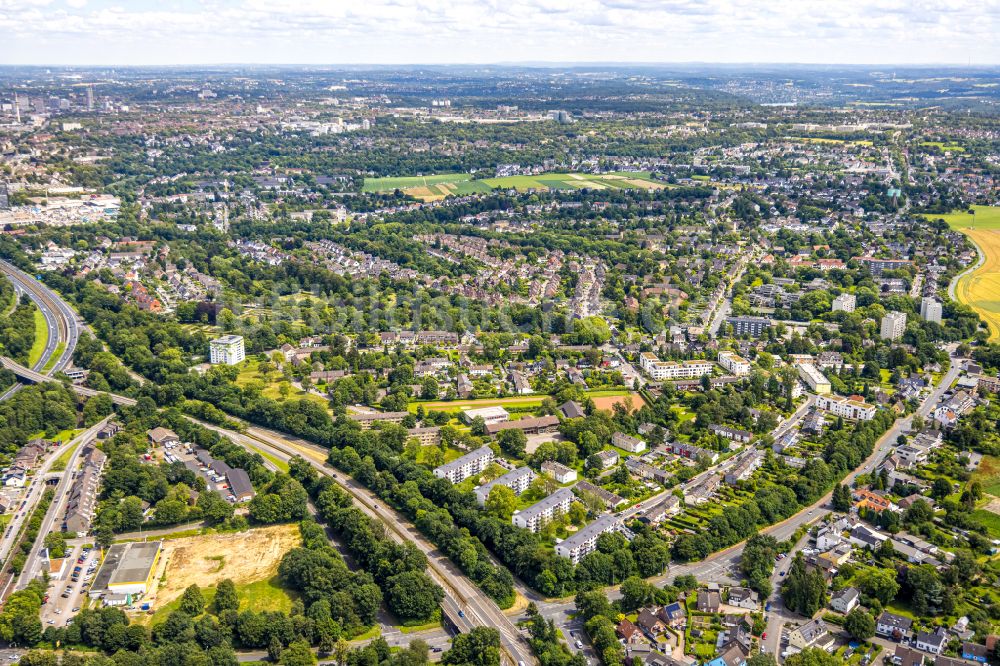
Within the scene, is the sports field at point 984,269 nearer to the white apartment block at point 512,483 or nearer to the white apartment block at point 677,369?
the white apartment block at point 677,369

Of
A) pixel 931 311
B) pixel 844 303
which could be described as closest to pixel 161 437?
pixel 844 303

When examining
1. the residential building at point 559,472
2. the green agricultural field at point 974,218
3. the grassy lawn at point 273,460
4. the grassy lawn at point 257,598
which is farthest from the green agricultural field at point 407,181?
the grassy lawn at point 257,598

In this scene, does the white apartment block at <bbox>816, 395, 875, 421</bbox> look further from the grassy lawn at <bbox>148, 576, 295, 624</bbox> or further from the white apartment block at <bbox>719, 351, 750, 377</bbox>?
the grassy lawn at <bbox>148, 576, 295, 624</bbox>

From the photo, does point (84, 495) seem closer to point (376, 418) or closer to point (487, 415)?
point (376, 418)

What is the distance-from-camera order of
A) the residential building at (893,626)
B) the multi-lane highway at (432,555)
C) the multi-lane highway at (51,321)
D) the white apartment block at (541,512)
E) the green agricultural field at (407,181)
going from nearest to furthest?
the residential building at (893,626)
the multi-lane highway at (432,555)
the white apartment block at (541,512)
the multi-lane highway at (51,321)
the green agricultural field at (407,181)

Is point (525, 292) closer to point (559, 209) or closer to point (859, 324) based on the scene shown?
point (859, 324)

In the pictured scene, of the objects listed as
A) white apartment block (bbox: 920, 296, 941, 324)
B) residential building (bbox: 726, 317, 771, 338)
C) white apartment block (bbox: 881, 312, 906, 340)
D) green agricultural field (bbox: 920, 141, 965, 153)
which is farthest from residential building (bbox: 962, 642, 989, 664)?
green agricultural field (bbox: 920, 141, 965, 153)
